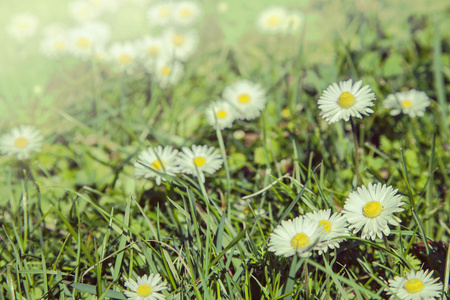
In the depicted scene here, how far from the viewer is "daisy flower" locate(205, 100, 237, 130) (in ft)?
5.73

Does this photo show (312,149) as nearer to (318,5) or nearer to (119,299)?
(119,299)

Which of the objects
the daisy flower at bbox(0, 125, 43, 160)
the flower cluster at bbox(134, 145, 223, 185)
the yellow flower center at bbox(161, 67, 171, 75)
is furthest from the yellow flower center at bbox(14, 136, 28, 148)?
the yellow flower center at bbox(161, 67, 171, 75)

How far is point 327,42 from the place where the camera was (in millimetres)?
2402

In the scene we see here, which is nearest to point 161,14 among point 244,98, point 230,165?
point 244,98

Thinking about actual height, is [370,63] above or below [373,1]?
below

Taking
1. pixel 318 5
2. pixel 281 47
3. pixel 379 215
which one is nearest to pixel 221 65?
pixel 281 47

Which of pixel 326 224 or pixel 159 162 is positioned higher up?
pixel 159 162

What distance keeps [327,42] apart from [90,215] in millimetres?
1781

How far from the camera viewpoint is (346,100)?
1.19m

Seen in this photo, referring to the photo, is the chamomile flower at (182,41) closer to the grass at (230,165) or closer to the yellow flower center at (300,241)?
the grass at (230,165)

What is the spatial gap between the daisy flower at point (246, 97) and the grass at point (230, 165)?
0.42ft

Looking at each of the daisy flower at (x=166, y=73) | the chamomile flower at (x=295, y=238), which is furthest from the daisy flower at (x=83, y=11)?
the chamomile flower at (x=295, y=238)

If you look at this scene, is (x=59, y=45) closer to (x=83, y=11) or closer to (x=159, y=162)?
(x=83, y=11)

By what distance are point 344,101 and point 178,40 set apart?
1.65 m
